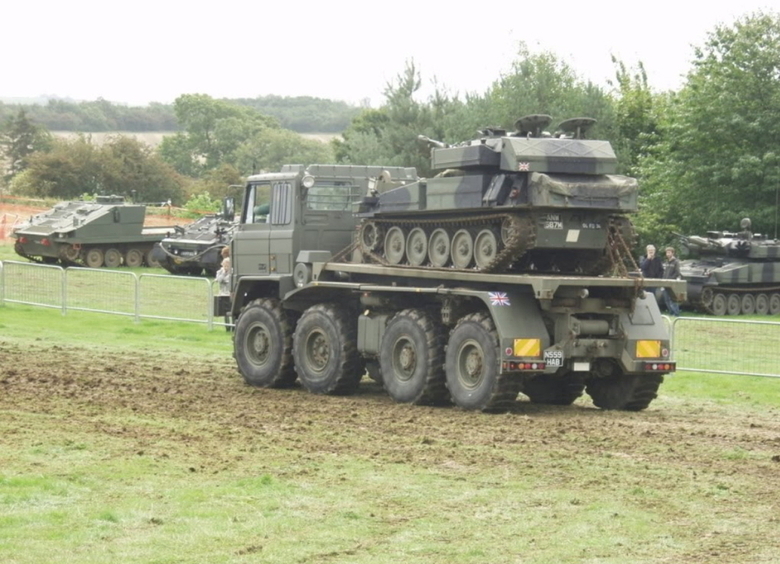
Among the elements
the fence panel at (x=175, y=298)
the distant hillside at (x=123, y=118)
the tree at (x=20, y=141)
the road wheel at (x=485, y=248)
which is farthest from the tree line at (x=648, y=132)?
the distant hillside at (x=123, y=118)

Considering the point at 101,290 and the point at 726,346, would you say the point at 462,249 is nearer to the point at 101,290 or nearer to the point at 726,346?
the point at 726,346

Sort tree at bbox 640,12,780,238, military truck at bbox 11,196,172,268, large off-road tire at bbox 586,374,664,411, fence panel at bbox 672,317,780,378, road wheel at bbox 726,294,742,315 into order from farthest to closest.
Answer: military truck at bbox 11,196,172,268 < tree at bbox 640,12,780,238 < road wheel at bbox 726,294,742,315 < fence panel at bbox 672,317,780,378 < large off-road tire at bbox 586,374,664,411

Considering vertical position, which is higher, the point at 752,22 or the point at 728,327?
the point at 752,22

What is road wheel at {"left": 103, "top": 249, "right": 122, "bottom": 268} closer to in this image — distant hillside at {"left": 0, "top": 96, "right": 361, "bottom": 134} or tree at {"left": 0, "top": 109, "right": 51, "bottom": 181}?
tree at {"left": 0, "top": 109, "right": 51, "bottom": 181}

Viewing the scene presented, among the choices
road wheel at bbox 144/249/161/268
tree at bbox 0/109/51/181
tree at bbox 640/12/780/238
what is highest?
tree at bbox 0/109/51/181

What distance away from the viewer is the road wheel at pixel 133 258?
1973 inches

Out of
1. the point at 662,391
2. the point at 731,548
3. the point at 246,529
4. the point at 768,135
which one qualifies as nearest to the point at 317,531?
the point at 246,529

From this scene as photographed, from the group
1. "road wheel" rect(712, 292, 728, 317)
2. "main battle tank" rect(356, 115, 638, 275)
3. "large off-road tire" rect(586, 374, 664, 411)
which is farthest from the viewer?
"road wheel" rect(712, 292, 728, 317)

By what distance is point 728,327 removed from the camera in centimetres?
2114

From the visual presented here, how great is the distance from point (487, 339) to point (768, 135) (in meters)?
28.6

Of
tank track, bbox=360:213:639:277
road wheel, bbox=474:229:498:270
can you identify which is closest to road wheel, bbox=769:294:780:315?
tank track, bbox=360:213:639:277

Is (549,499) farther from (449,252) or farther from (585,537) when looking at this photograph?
(449,252)

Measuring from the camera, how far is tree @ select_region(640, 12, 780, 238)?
42.7 metres

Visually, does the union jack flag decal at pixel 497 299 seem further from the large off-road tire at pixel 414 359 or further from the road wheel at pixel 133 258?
the road wheel at pixel 133 258
